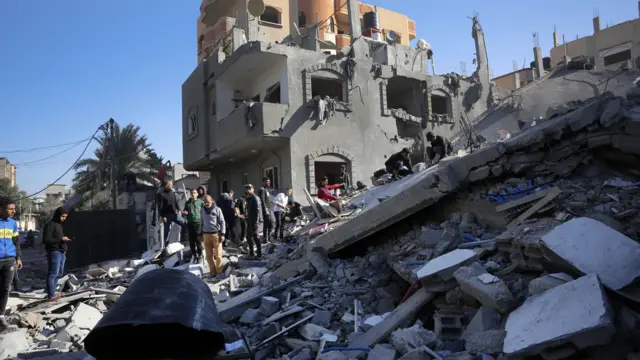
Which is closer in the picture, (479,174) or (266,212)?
(479,174)

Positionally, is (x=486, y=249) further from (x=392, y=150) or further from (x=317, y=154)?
(x=392, y=150)

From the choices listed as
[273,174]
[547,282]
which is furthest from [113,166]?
[547,282]

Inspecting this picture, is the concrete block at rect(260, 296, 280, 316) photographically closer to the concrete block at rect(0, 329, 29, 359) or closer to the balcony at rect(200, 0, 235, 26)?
the concrete block at rect(0, 329, 29, 359)

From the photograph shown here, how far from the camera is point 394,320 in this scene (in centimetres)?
427

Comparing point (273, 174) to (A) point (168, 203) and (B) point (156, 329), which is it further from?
(B) point (156, 329)

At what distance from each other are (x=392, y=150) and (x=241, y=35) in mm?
8411

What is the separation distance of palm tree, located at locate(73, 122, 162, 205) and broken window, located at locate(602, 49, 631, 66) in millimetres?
35500

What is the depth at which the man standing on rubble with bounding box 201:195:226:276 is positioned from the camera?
7633 mm

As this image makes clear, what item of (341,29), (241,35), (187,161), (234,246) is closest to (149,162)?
(187,161)

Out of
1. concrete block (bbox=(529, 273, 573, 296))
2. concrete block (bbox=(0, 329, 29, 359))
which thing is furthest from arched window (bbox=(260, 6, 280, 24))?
concrete block (bbox=(529, 273, 573, 296))

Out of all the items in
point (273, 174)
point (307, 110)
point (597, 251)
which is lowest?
point (597, 251)

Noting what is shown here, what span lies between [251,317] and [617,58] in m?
37.3

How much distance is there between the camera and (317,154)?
15914 millimetres

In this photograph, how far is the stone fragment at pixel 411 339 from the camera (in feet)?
12.0
